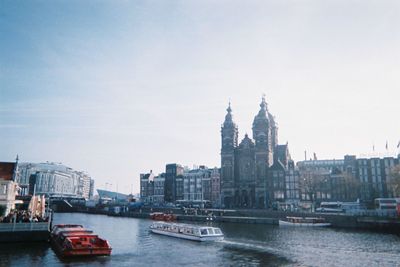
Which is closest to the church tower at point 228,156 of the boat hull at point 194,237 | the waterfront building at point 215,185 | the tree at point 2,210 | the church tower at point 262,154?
the church tower at point 262,154

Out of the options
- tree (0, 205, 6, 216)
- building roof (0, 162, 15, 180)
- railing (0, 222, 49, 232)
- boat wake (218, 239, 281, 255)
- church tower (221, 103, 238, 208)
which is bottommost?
boat wake (218, 239, 281, 255)

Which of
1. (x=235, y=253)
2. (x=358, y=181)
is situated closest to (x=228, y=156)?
(x=358, y=181)

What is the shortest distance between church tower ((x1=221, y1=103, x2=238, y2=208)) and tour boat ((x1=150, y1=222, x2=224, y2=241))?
80701mm

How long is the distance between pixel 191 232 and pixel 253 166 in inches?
3636

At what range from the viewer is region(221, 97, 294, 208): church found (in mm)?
151750

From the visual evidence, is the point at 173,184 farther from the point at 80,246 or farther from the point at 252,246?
the point at 80,246

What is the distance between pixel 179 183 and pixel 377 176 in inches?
3647

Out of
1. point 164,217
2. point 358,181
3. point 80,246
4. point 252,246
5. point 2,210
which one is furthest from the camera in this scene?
point 358,181

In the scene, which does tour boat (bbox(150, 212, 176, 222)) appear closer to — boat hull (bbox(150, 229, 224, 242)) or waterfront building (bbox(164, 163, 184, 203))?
boat hull (bbox(150, 229, 224, 242))

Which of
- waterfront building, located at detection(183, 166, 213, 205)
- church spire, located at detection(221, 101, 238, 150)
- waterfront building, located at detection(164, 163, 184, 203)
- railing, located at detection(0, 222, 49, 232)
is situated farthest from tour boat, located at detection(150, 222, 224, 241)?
waterfront building, located at detection(164, 163, 184, 203)

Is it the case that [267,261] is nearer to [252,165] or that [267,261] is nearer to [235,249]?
[235,249]

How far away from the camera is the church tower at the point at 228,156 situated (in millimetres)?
161375

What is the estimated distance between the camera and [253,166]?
522 feet

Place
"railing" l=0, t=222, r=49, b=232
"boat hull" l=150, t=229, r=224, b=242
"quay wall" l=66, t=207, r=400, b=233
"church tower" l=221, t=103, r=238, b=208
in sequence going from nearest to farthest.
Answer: "railing" l=0, t=222, r=49, b=232 < "boat hull" l=150, t=229, r=224, b=242 < "quay wall" l=66, t=207, r=400, b=233 < "church tower" l=221, t=103, r=238, b=208
